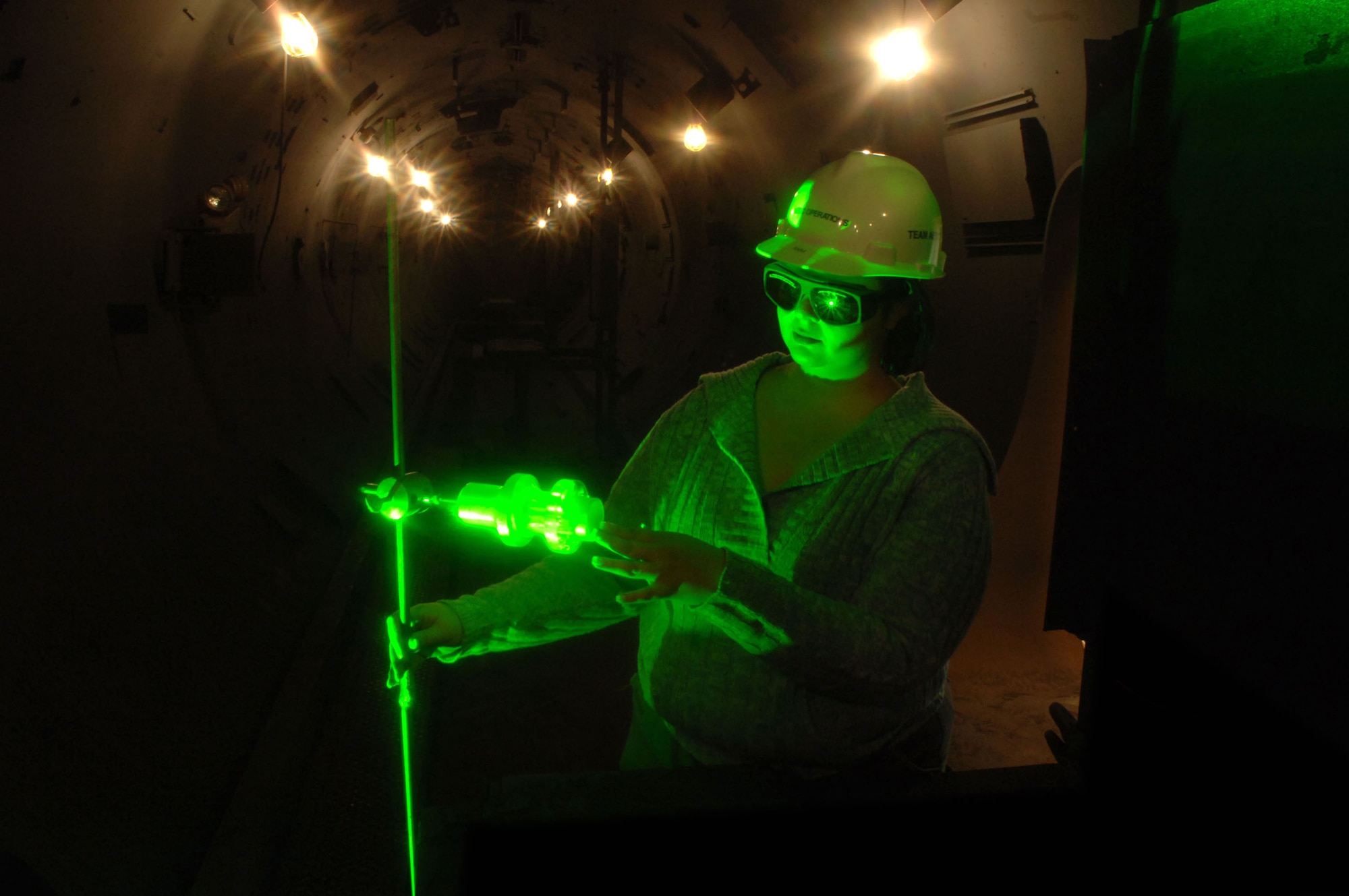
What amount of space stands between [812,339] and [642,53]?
6.25 meters

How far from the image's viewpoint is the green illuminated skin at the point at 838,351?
6.96 feet

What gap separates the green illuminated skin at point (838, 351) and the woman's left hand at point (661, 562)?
2.41 feet

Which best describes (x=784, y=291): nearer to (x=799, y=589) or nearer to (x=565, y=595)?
(x=799, y=589)

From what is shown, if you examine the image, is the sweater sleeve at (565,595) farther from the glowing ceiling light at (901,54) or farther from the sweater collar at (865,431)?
the glowing ceiling light at (901,54)

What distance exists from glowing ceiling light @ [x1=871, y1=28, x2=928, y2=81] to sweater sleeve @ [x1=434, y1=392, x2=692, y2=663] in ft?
10.7

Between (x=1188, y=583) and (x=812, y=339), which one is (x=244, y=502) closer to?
(x=812, y=339)

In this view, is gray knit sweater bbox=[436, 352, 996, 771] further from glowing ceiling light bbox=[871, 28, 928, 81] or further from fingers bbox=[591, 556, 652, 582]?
glowing ceiling light bbox=[871, 28, 928, 81]

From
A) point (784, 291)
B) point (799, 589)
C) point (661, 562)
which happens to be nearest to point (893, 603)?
point (799, 589)

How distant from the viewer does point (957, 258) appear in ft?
15.5

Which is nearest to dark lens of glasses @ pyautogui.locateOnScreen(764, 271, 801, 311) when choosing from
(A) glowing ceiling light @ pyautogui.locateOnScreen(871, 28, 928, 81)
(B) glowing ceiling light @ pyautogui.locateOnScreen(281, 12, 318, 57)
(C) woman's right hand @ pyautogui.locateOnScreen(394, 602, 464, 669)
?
(C) woman's right hand @ pyautogui.locateOnScreen(394, 602, 464, 669)

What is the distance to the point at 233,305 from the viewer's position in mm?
5809

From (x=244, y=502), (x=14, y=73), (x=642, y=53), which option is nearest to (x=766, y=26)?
Result: (x=642, y=53)

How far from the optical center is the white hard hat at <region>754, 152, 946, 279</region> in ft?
6.98

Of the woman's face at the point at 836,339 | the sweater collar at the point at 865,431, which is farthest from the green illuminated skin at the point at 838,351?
the sweater collar at the point at 865,431
